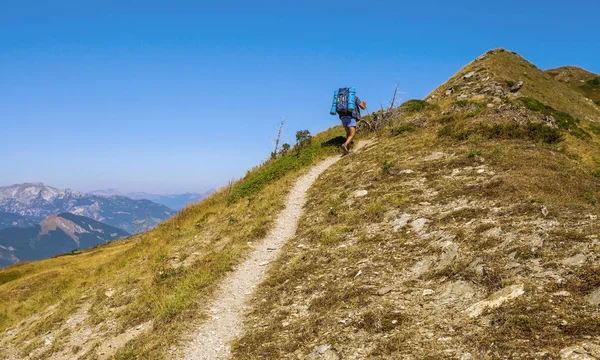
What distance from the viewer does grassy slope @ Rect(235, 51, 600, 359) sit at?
6.47 m

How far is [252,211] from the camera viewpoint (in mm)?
19953

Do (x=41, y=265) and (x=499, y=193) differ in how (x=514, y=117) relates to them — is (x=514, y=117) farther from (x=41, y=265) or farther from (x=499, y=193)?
(x=41, y=265)

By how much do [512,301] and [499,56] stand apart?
165 feet

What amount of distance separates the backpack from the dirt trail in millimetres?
7849

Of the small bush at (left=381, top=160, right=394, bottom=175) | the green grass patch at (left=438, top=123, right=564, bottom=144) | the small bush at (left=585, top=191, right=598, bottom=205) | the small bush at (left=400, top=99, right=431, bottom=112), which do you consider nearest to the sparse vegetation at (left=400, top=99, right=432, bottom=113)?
the small bush at (left=400, top=99, right=431, bottom=112)

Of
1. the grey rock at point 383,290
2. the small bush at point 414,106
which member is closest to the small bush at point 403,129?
the small bush at point 414,106

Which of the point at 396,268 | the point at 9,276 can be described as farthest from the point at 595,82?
the point at 9,276

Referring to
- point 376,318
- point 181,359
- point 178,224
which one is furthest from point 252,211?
point 376,318

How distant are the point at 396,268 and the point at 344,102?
16.9 metres

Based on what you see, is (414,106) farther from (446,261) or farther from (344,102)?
(446,261)

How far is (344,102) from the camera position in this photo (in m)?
24.9

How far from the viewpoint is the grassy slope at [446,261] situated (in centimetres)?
647

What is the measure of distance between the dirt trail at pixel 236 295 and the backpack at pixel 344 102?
7.85 metres

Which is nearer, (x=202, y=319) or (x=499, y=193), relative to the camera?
(x=202, y=319)
